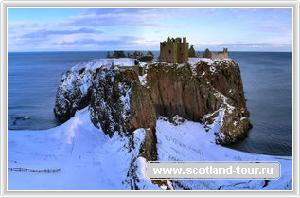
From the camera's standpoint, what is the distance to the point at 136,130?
36.5 m

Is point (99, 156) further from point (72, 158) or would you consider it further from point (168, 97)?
point (168, 97)

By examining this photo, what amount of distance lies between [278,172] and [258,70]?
2780 centimetres

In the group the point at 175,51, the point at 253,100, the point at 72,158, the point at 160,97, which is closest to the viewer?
the point at 72,158

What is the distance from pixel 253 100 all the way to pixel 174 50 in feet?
31.3

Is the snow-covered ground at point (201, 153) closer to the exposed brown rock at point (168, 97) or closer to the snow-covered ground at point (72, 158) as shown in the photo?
the exposed brown rock at point (168, 97)

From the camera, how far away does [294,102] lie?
29.4 metres

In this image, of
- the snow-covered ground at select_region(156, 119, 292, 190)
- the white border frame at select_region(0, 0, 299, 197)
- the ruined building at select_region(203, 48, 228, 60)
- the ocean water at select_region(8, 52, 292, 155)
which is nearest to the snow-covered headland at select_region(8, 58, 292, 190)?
the snow-covered ground at select_region(156, 119, 292, 190)

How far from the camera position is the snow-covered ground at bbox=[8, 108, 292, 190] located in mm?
29641

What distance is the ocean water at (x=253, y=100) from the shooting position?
140ft

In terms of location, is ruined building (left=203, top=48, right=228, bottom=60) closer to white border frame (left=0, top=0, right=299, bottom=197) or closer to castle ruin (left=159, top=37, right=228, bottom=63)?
castle ruin (left=159, top=37, right=228, bottom=63)

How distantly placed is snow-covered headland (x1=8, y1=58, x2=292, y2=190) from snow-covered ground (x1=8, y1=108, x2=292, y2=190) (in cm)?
6
